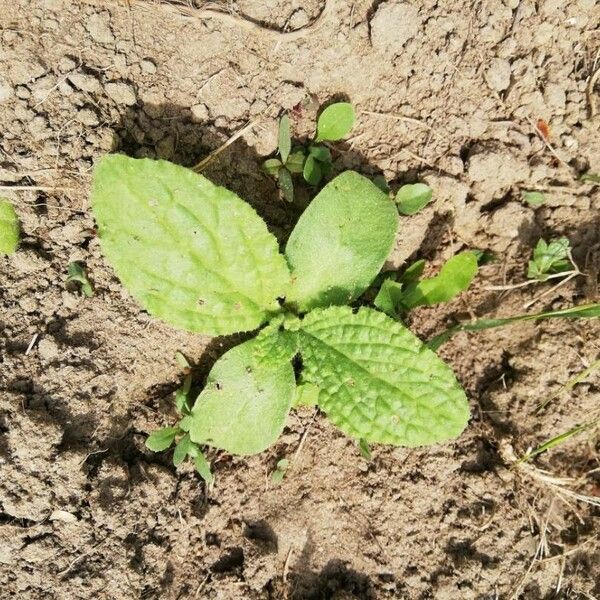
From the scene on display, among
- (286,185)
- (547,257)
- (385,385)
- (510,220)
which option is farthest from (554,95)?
(385,385)

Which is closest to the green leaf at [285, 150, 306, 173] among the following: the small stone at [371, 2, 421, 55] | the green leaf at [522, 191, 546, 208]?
the small stone at [371, 2, 421, 55]

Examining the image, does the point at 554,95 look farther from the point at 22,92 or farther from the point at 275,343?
the point at 22,92

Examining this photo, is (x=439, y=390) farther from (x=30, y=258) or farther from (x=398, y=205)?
(x=30, y=258)

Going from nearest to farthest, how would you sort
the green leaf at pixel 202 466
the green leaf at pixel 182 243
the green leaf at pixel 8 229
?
the green leaf at pixel 182 243
the green leaf at pixel 8 229
the green leaf at pixel 202 466

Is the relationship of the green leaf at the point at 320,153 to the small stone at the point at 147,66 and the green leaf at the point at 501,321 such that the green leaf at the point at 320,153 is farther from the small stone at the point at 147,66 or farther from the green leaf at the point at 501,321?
the green leaf at the point at 501,321

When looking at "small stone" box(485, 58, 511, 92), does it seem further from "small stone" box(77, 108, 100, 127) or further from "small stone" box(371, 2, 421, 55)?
"small stone" box(77, 108, 100, 127)

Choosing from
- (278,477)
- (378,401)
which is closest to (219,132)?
(378,401)

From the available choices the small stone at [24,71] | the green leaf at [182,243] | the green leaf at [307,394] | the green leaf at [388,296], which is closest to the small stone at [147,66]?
the small stone at [24,71]
